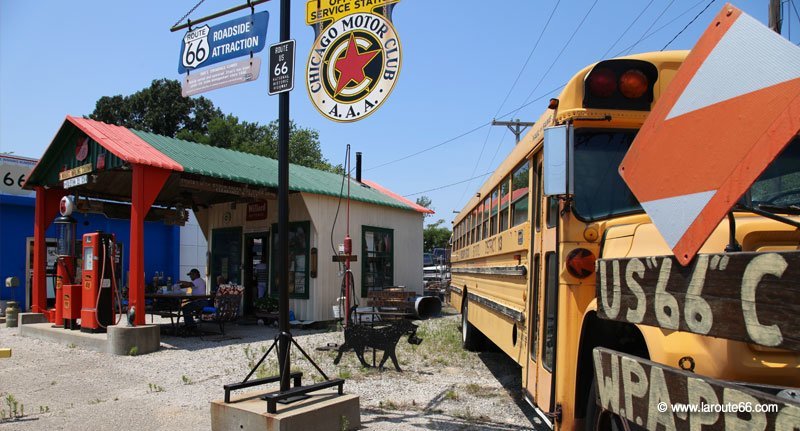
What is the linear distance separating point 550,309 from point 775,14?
8.33 meters

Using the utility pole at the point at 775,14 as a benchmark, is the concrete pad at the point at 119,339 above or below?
below

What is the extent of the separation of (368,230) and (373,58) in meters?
10.3

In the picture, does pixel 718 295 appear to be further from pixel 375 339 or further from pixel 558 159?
pixel 375 339

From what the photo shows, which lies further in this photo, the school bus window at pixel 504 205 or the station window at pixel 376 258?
the station window at pixel 376 258

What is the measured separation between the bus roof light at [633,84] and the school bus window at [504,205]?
241 cm

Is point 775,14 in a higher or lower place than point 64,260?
higher

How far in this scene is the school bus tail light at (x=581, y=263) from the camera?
12.2 feet

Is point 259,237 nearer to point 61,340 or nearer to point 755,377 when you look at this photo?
point 61,340

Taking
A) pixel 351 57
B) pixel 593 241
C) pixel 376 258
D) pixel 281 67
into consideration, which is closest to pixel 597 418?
pixel 593 241

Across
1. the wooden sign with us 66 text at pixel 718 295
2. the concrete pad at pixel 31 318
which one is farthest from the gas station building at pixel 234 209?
the wooden sign with us 66 text at pixel 718 295

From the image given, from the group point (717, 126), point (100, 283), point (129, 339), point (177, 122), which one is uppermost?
point (177, 122)

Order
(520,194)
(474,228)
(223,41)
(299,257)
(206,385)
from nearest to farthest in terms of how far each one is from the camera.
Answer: (520,194), (223,41), (206,385), (474,228), (299,257)

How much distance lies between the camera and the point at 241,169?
12383 millimetres

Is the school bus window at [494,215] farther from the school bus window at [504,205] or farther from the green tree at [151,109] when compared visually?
the green tree at [151,109]
